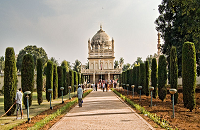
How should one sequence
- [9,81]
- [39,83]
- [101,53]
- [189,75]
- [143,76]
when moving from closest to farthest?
[9,81]
[189,75]
[39,83]
[143,76]
[101,53]

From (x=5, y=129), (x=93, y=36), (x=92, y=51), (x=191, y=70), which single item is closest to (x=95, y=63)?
(x=92, y=51)

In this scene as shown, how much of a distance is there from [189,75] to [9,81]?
33.1 feet

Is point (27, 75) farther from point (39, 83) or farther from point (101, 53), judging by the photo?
point (101, 53)

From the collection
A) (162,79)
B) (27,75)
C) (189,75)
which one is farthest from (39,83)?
(189,75)

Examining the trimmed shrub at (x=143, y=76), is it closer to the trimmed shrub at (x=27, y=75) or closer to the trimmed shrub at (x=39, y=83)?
the trimmed shrub at (x=39, y=83)

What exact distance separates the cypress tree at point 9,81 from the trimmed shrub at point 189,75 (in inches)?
380

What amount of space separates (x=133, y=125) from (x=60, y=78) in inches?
662

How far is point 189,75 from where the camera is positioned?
1330cm

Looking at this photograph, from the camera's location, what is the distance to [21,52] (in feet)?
235

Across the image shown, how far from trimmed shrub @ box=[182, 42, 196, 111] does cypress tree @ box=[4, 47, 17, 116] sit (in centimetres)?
Answer: 966

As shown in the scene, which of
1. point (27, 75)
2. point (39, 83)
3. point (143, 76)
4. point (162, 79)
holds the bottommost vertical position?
point (39, 83)

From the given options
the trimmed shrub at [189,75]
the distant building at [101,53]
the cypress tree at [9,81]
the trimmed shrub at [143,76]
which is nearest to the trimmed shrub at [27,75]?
the cypress tree at [9,81]

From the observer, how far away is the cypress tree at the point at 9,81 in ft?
40.9

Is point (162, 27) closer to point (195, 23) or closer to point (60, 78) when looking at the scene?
point (195, 23)
